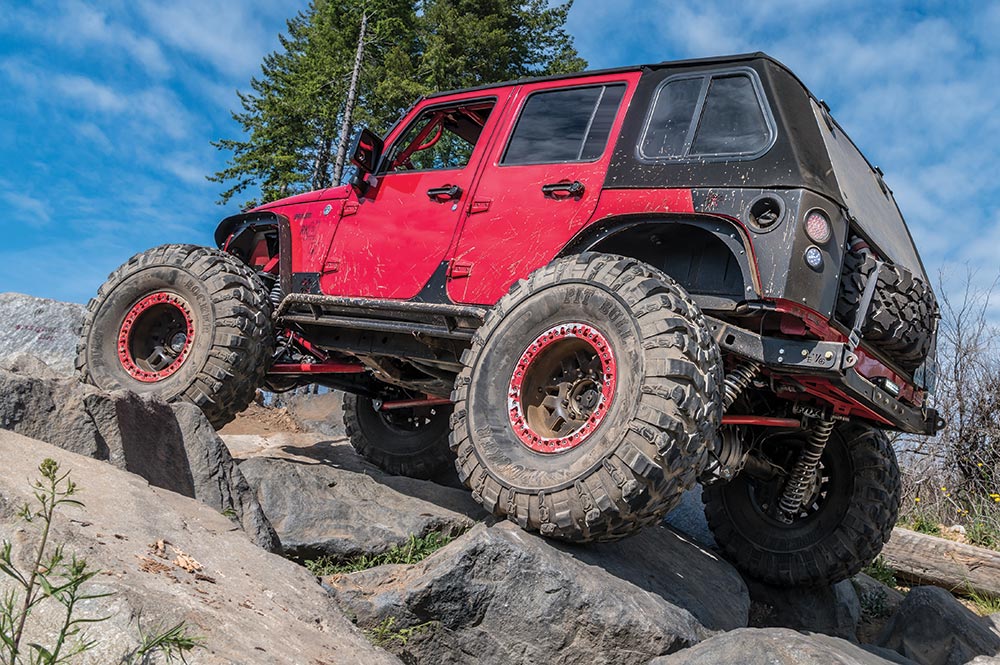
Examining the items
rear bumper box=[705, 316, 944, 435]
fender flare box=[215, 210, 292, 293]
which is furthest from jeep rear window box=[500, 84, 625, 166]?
fender flare box=[215, 210, 292, 293]

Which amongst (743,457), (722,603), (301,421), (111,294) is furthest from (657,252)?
(301,421)

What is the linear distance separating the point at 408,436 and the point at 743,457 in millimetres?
3376

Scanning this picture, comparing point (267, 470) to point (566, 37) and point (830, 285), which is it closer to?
point (830, 285)

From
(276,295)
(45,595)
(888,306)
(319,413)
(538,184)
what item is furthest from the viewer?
(319,413)

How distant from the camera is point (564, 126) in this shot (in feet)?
17.2

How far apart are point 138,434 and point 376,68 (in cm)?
1976

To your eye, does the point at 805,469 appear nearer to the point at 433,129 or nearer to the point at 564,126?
the point at 564,126

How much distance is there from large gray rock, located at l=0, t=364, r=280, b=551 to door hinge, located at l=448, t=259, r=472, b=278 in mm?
1710

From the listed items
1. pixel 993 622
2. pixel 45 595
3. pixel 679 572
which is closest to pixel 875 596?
pixel 993 622

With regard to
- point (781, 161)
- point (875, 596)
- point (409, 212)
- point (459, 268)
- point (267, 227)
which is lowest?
point (875, 596)

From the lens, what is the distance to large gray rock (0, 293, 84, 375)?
11.9m

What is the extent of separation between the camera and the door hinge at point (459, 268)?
17.0 ft

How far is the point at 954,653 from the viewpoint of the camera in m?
4.89

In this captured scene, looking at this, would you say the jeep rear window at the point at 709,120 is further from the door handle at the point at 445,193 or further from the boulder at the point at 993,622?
the boulder at the point at 993,622
